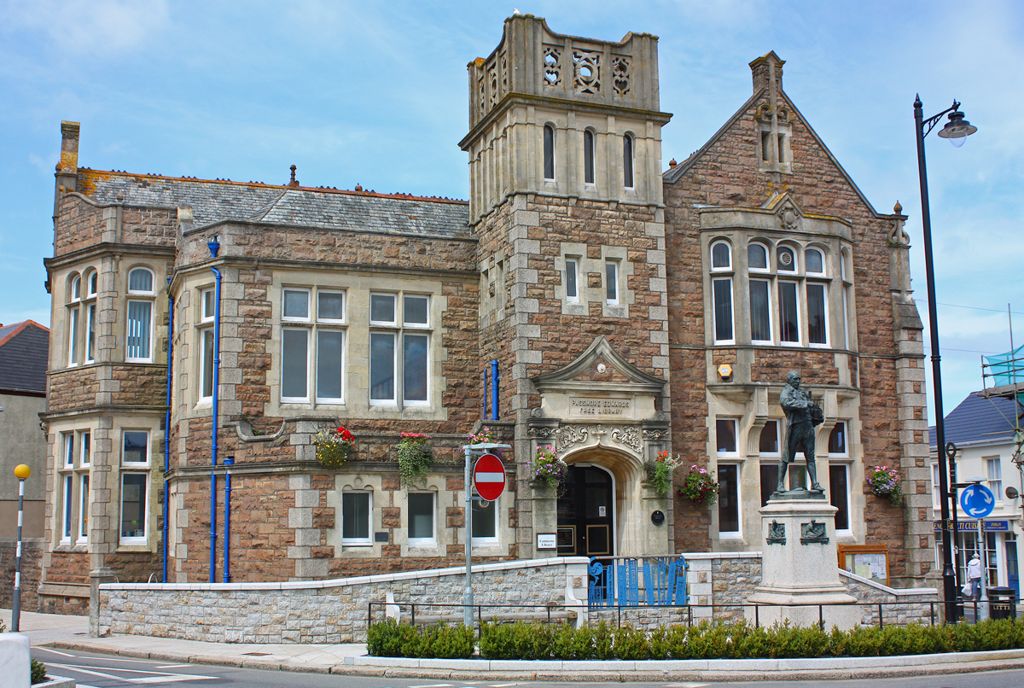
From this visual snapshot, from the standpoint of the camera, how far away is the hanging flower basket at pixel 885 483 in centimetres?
2606

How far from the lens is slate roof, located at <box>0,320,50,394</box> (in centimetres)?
3756

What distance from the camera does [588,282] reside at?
24531mm

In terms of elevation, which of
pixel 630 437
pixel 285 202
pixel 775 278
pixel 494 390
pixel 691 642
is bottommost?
pixel 691 642

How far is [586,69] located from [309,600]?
12.9 meters

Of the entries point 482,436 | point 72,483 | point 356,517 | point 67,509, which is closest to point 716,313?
point 482,436

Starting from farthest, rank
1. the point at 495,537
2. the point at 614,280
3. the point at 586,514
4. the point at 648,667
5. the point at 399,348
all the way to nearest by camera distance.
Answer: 1. the point at 399,348
2. the point at 614,280
3. the point at 586,514
4. the point at 495,537
5. the point at 648,667

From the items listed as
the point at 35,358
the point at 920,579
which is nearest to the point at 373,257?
the point at 920,579

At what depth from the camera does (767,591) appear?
1834 cm

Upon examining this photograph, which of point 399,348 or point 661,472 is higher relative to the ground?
point 399,348

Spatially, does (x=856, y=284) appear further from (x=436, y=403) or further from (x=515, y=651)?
(x=515, y=651)

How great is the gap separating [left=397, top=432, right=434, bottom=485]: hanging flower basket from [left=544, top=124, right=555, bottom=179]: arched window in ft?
21.0

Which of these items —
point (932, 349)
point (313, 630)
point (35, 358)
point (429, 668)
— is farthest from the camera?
point (35, 358)

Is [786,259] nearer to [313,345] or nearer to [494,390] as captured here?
[494,390]

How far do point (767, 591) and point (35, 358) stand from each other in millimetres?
29474
